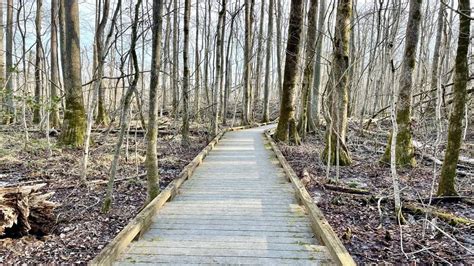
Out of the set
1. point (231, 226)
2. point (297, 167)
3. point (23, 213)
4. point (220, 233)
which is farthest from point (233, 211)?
point (297, 167)

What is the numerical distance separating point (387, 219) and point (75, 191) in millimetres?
5251

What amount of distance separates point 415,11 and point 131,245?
7598mm

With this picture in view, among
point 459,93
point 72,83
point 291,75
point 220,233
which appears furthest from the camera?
point 291,75

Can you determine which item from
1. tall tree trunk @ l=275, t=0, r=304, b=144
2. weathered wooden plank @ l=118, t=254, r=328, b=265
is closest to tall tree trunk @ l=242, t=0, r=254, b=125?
tall tree trunk @ l=275, t=0, r=304, b=144

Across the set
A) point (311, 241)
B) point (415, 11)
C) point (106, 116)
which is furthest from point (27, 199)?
point (106, 116)

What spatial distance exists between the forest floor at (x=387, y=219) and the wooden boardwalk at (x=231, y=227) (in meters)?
0.61

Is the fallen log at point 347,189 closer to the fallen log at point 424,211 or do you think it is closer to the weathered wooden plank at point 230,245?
the fallen log at point 424,211

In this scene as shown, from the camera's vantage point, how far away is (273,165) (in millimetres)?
8211

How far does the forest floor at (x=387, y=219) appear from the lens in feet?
12.4

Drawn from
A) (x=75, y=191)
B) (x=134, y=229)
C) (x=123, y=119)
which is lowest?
(x=75, y=191)

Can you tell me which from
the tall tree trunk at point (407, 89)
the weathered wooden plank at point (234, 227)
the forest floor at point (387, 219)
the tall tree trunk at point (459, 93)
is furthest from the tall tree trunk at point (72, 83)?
the tall tree trunk at point (459, 93)

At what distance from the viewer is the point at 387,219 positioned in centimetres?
486

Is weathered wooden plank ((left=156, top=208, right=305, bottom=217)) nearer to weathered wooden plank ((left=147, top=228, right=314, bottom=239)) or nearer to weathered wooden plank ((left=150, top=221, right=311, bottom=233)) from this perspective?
weathered wooden plank ((left=150, top=221, right=311, bottom=233))

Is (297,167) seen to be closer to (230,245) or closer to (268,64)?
(230,245)
